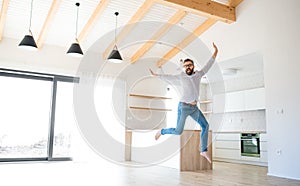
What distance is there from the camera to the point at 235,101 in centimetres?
766

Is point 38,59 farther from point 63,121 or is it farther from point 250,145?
point 250,145

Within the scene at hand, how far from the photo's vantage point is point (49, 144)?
6828 mm

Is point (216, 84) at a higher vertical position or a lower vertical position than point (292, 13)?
lower

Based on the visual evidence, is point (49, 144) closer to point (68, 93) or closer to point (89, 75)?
point (68, 93)

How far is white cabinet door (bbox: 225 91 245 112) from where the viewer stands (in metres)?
7.42

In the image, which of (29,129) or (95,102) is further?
(95,102)

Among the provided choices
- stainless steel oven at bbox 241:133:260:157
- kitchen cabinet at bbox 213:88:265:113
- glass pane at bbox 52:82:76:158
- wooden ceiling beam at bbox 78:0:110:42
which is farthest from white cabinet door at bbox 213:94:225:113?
wooden ceiling beam at bbox 78:0:110:42

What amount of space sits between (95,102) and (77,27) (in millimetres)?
2059

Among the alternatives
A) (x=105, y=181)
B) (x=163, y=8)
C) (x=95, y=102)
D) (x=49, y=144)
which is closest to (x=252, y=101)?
(x=163, y=8)

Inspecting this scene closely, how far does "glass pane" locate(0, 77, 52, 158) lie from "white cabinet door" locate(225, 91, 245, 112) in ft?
16.5

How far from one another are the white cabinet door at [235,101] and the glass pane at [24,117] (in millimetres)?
5028

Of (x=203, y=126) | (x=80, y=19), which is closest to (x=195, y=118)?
(x=203, y=126)

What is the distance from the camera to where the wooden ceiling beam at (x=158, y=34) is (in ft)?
20.2

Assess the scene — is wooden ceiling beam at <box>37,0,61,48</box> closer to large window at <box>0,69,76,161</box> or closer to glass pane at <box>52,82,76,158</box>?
large window at <box>0,69,76,161</box>
